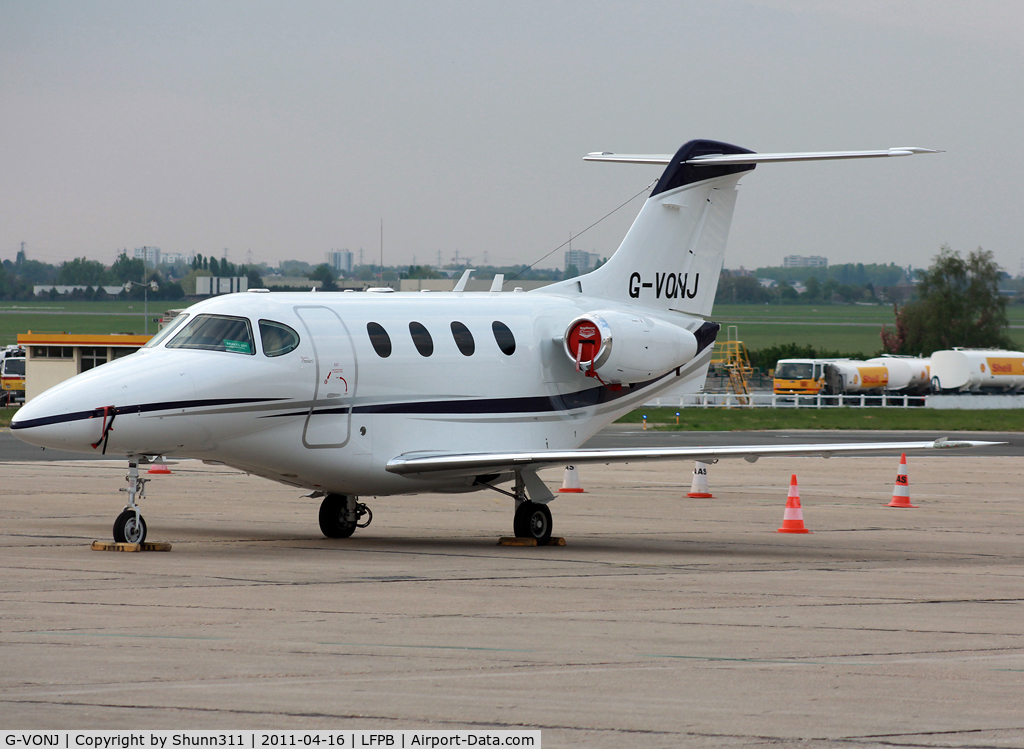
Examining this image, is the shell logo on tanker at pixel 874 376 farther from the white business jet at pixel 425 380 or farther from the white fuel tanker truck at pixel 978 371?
the white business jet at pixel 425 380

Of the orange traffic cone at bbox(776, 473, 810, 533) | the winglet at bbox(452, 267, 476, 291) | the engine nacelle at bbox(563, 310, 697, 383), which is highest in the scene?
the winglet at bbox(452, 267, 476, 291)

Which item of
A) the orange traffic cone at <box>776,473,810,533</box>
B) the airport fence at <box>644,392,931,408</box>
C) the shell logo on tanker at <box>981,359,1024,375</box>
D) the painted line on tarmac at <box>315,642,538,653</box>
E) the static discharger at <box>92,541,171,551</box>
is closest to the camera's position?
the painted line on tarmac at <box>315,642,538,653</box>

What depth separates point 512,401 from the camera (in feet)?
59.9

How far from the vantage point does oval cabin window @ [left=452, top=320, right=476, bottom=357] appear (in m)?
17.7

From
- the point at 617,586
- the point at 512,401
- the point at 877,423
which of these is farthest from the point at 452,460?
the point at 877,423

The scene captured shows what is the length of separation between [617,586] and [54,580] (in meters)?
5.38

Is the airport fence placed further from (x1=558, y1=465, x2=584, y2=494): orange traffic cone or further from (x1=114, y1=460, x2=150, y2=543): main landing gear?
(x1=114, y1=460, x2=150, y2=543): main landing gear

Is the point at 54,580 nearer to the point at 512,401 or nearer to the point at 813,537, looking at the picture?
the point at 512,401

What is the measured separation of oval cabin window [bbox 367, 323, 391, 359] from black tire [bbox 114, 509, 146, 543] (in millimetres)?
3593

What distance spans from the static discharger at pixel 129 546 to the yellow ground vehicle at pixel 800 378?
186ft

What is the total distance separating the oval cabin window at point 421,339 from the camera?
56.5ft

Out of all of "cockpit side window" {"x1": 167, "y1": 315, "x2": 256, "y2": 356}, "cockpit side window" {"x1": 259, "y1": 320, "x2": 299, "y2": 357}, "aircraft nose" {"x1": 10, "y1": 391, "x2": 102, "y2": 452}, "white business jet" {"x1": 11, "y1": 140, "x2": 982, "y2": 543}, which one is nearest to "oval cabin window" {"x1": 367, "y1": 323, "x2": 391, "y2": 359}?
"white business jet" {"x1": 11, "y1": 140, "x2": 982, "y2": 543}

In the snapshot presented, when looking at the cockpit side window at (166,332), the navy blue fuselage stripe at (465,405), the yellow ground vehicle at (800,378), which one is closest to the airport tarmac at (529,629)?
the navy blue fuselage stripe at (465,405)

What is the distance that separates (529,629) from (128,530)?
6.56m
